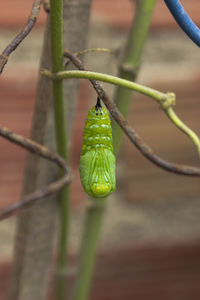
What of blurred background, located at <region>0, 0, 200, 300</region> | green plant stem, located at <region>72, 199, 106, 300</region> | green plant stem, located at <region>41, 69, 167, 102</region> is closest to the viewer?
green plant stem, located at <region>41, 69, 167, 102</region>

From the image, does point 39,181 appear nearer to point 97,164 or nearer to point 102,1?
point 97,164

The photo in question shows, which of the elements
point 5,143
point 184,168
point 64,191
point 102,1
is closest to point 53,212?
point 64,191

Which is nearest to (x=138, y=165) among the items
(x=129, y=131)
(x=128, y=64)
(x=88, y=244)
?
(x=88, y=244)

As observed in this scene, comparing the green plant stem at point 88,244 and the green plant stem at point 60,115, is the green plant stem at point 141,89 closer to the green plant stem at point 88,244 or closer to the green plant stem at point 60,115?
the green plant stem at point 60,115

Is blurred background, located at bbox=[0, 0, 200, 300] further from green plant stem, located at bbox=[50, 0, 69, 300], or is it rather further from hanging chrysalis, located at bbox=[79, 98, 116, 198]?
hanging chrysalis, located at bbox=[79, 98, 116, 198]

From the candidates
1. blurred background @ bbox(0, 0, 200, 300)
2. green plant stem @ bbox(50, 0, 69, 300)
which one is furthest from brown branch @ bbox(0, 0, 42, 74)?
blurred background @ bbox(0, 0, 200, 300)

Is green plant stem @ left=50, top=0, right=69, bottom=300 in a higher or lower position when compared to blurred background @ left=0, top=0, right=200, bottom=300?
lower

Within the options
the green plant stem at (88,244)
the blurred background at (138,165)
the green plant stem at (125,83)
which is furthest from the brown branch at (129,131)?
the blurred background at (138,165)
